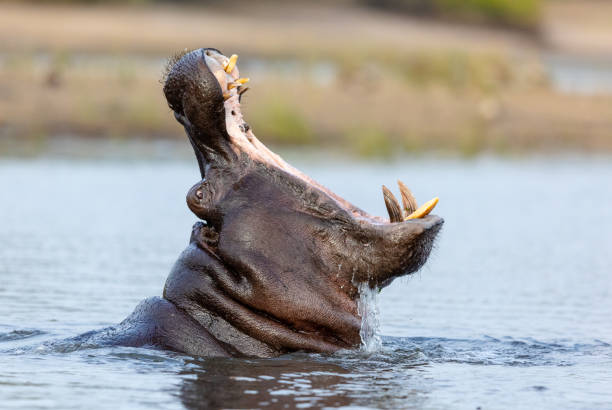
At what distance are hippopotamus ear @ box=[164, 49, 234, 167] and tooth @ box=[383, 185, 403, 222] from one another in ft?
2.26

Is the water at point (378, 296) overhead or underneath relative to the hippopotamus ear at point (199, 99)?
underneath

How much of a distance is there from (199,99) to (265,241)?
63 centimetres

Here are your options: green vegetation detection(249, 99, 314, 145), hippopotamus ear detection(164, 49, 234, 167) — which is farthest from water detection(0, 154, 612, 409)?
green vegetation detection(249, 99, 314, 145)

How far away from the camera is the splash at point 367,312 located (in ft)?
17.0

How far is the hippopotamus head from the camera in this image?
5012 mm

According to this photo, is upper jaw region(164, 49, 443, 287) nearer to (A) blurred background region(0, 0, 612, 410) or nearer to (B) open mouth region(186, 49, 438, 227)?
(B) open mouth region(186, 49, 438, 227)

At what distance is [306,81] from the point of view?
21203 mm

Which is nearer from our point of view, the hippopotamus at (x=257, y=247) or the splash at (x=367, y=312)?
the hippopotamus at (x=257, y=247)

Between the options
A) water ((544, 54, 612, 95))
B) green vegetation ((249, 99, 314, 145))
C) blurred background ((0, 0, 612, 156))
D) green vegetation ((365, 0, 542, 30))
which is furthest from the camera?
green vegetation ((365, 0, 542, 30))

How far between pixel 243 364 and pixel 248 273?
1.41 ft

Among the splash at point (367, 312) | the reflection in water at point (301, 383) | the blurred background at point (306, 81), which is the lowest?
the reflection in water at point (301, 383)

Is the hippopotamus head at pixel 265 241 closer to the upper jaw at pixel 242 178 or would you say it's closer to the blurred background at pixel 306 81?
the upper jaw at pixel 242 178

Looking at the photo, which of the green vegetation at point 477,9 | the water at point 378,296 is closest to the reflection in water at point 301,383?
the water at point 378,296

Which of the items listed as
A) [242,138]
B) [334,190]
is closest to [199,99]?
[242,138]
